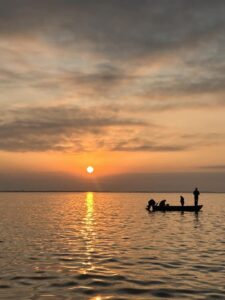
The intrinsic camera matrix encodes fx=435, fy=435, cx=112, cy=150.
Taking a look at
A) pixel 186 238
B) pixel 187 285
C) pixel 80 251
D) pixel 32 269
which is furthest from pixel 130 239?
pixel 187 285

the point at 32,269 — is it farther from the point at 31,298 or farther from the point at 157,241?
the point at 157,241

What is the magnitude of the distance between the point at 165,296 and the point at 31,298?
498 centimetres

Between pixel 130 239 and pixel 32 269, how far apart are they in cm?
1339

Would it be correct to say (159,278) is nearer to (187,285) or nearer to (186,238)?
(187,285)

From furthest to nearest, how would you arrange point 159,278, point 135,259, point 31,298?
point 135,259, point 159,278, point 31,298

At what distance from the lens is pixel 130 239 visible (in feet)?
110

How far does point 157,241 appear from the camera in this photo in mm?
32125

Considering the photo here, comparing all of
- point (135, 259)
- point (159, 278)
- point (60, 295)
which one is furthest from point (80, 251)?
point (60, 295)

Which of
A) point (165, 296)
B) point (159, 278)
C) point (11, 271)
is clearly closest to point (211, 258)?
point (159, 278)

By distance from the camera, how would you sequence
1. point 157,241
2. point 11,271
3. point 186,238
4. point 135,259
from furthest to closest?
1. point 186,238
2. point 157,241
3. point 135,259
4. point 11,271

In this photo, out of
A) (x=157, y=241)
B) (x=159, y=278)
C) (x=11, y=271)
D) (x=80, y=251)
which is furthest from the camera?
(x=157, y=241)

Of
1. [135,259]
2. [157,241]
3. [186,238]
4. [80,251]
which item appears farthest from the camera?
[186,238]

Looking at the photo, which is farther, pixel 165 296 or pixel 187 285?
pixel 187 285

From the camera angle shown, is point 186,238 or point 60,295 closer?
point 60,295
